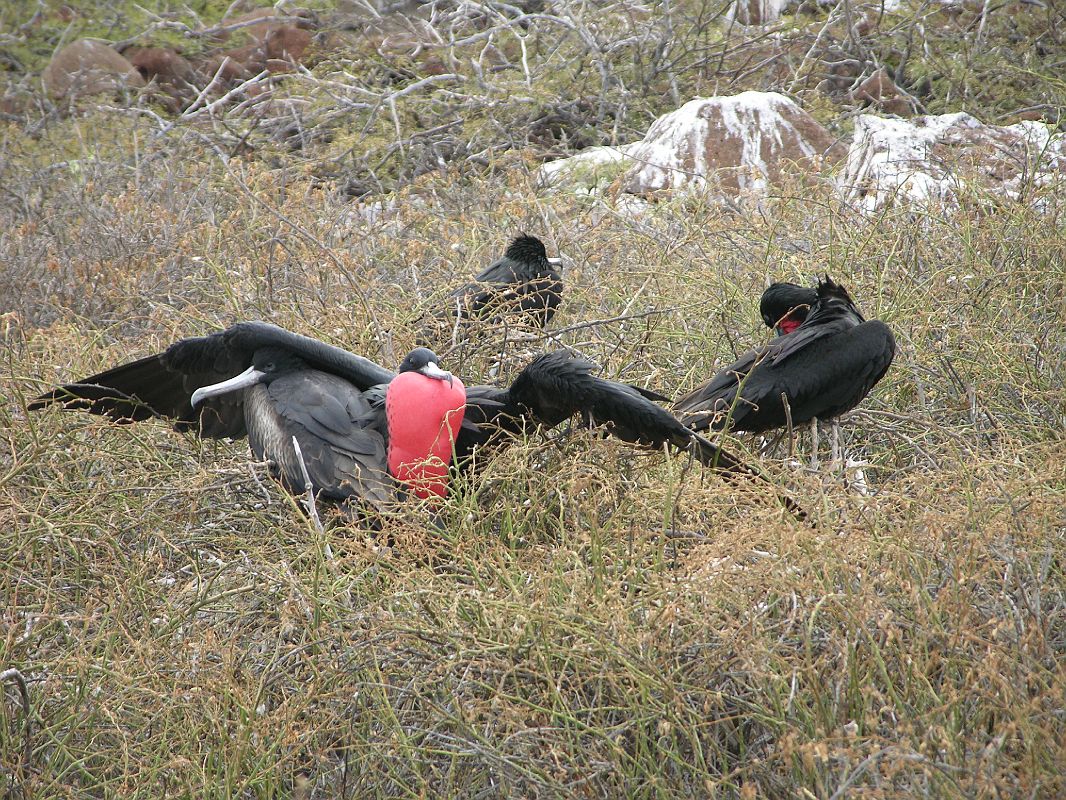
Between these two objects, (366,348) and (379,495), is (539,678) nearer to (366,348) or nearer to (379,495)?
(379,495)

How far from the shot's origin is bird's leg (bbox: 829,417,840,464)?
9.43 ft

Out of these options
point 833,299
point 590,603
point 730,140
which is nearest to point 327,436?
point 590,603

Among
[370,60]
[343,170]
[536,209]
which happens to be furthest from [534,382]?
[370,60]

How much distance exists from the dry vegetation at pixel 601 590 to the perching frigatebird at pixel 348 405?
0.09 meters

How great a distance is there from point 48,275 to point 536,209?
2.00 metres

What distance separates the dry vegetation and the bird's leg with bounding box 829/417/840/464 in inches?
2.7

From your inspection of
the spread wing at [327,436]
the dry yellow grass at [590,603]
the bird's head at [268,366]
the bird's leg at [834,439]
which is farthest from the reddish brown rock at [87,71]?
the bird's leg at [834,439]

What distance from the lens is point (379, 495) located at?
2701 mm

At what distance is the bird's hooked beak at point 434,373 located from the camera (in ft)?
8.76

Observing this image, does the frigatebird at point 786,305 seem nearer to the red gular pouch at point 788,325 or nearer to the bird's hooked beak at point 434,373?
the red gular pouch at point 788,325

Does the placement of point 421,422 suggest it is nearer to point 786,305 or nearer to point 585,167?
point 786,305

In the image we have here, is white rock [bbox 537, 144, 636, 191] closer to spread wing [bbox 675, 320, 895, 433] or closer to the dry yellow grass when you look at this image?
the dry yellow grass

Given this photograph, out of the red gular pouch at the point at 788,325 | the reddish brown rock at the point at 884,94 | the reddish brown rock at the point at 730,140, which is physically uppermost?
the red gular pouch at the point at 788,325

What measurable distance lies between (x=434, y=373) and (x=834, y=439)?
1056 millimetres
